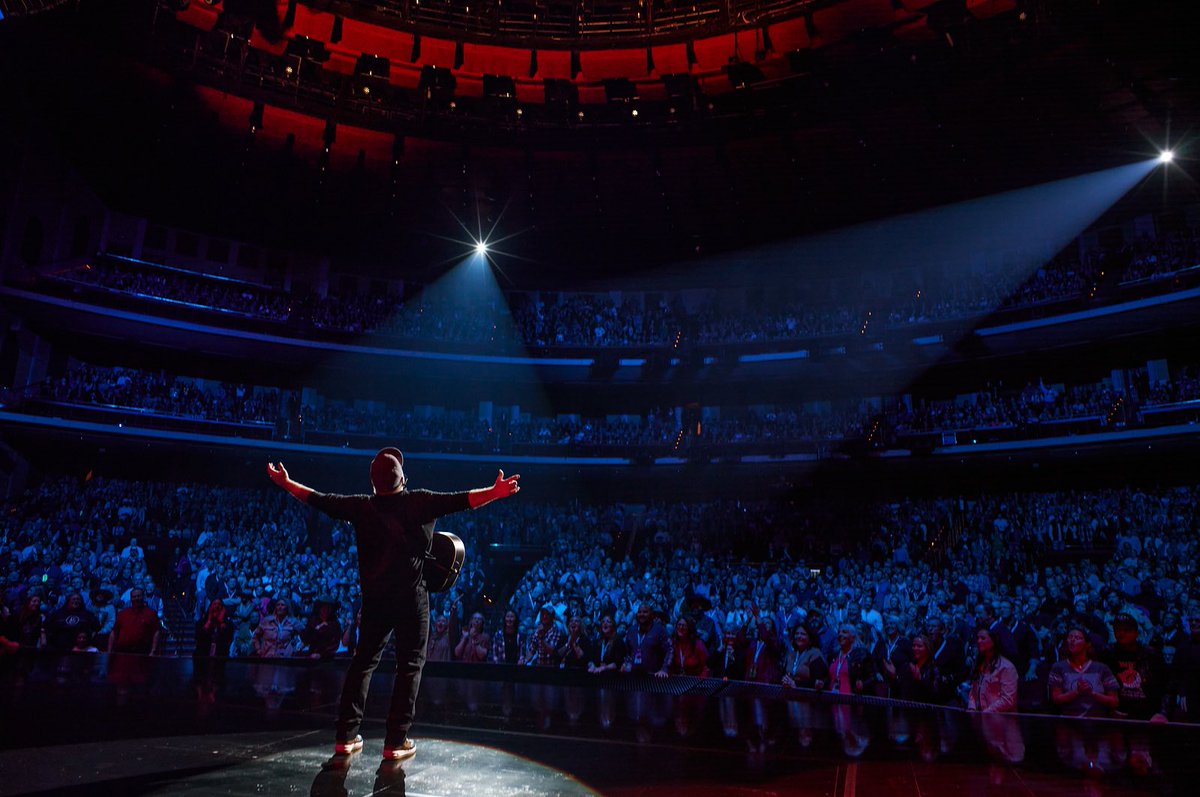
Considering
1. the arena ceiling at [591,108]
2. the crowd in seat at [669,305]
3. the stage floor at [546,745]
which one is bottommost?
the stage floor at [546,745]

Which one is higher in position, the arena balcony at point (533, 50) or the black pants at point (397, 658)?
the arena balcony at point (533, 50)

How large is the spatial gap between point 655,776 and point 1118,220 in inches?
894

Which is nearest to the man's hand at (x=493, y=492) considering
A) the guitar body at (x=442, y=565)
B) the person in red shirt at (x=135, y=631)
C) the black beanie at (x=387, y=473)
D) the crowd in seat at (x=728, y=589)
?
the guitar body at (x=442, y=565)

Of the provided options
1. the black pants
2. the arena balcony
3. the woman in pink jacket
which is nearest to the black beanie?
the black pants

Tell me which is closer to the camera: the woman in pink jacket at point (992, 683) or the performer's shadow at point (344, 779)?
the performer's shadow at point (344, 779)

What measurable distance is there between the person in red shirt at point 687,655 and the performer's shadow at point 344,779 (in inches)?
209

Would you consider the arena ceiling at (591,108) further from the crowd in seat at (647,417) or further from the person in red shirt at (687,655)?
the person in red shirt at (687,655)

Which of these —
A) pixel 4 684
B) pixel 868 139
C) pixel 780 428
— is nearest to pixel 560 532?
pixel 780 428

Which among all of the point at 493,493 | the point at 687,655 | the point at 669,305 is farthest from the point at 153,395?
the point at 493,493

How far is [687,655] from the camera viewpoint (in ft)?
27.8

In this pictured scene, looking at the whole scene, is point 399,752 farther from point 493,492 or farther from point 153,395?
point 153,395

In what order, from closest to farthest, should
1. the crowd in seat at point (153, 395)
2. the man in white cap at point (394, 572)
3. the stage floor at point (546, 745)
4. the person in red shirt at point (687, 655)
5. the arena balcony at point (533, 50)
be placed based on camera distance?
the stage floor at point (546, 745), the man in white cap at point (394, 572), the person in red shirt at point (687, 655), the arena balcony at point (533, 50), the crowd in seat at point (153, 395)

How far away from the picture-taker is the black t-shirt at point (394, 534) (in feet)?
12.7

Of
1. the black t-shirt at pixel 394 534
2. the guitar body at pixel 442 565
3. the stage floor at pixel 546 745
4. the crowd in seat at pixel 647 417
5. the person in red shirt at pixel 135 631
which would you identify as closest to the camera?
the stage floor at pixel 546 745
